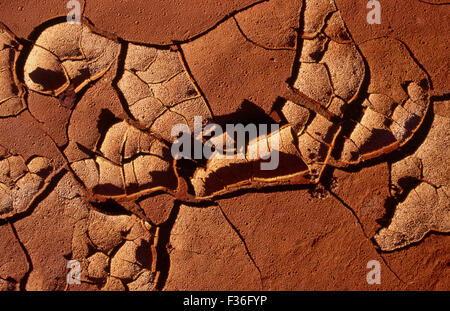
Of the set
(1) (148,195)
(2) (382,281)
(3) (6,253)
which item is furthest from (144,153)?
(2) (382,281)

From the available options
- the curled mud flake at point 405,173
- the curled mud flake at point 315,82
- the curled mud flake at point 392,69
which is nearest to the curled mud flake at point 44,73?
the curled mud flake at point 315,82

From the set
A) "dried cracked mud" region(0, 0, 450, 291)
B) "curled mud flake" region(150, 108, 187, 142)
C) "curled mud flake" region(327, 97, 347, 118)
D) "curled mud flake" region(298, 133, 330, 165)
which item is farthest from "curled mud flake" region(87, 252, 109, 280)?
"curled mud flake" region(327, 97, 347, 118)

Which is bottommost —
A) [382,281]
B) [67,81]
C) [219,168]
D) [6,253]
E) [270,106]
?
[382,281]

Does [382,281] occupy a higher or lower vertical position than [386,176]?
lower

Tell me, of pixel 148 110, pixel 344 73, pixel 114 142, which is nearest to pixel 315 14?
pixel 344 73

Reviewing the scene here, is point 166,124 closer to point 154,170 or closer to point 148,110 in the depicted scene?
point 148,110

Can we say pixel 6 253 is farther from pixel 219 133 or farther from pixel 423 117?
pixel 423 117
